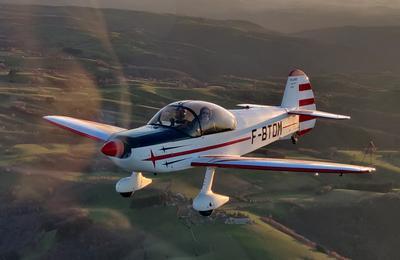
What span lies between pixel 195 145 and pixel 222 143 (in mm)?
1767

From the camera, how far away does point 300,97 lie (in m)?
26.8

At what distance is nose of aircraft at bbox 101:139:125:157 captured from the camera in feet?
47.8

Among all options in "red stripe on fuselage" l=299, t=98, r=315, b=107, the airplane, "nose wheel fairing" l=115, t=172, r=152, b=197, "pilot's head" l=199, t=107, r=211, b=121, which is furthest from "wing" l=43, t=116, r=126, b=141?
"red stripe on fuselage" l=299, t=98, r=315, b=107

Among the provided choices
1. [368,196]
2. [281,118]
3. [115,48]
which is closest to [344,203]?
[368,196]

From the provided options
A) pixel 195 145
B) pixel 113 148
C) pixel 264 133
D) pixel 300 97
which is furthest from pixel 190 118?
pixel 300 97

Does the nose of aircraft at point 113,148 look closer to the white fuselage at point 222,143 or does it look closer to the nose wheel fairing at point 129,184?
the white fuselage at point 222,143

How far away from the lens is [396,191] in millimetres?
42656

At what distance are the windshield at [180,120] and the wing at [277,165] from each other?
1.11 meters

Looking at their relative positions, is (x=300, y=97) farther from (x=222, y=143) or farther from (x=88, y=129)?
(x=88, y=129)

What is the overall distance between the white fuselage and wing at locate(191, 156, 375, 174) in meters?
0.60

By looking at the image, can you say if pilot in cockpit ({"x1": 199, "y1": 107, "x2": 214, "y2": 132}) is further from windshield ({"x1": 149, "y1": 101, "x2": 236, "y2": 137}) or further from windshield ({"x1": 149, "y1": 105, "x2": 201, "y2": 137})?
windshield ({"x1": 149, "y1": 105, "x2": 201, "y2": 137})

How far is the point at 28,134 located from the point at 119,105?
20125 millimetres

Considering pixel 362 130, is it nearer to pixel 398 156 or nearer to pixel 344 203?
pixel 398 156

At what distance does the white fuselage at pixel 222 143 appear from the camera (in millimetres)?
15312
